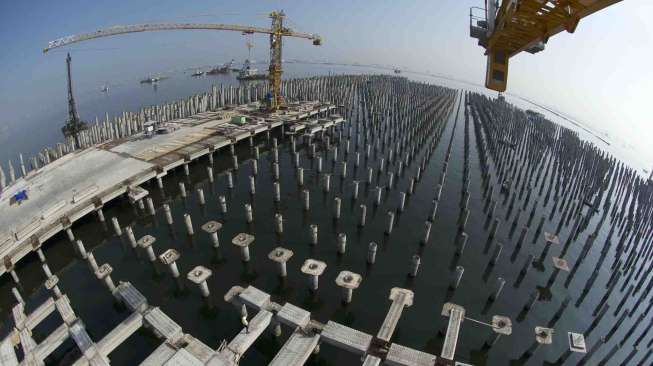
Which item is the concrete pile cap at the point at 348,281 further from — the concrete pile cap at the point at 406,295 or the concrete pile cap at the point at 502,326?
the concrete pile cap at the point at 502,326

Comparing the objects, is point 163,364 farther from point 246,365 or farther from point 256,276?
point 256,276

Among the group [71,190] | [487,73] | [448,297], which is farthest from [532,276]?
[71,190]

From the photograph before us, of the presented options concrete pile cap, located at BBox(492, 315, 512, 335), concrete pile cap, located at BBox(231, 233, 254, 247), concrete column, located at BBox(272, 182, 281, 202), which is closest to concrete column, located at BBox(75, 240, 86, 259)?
concrete pile cap, located at BBox(231, 233, 254, 247)

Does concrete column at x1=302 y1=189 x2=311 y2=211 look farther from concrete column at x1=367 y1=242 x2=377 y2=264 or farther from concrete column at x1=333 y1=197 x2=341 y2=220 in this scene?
concrete column at x1=367 y1=242 x2=377 y2=264

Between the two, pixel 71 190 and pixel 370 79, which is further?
pixel 370 79

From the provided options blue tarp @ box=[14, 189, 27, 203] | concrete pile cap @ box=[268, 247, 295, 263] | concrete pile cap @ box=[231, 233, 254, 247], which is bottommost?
concrete pile cap @ box=[268, 247, 295, 263]

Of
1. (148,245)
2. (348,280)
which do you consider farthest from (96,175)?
(348,280)

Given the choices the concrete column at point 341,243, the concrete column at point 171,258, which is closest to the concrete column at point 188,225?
the concrete column at point 171,258

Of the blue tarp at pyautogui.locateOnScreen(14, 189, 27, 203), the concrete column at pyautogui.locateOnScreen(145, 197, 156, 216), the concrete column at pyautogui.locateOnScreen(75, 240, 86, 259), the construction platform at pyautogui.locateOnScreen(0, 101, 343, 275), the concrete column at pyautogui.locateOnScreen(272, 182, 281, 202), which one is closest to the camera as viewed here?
the construction platform at pyautogui.locateOnScreen(0, 101, 343, 275)

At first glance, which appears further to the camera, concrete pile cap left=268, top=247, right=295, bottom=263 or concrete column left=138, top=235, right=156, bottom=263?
concrete column left=138, top=235, right=156, bottom=263
